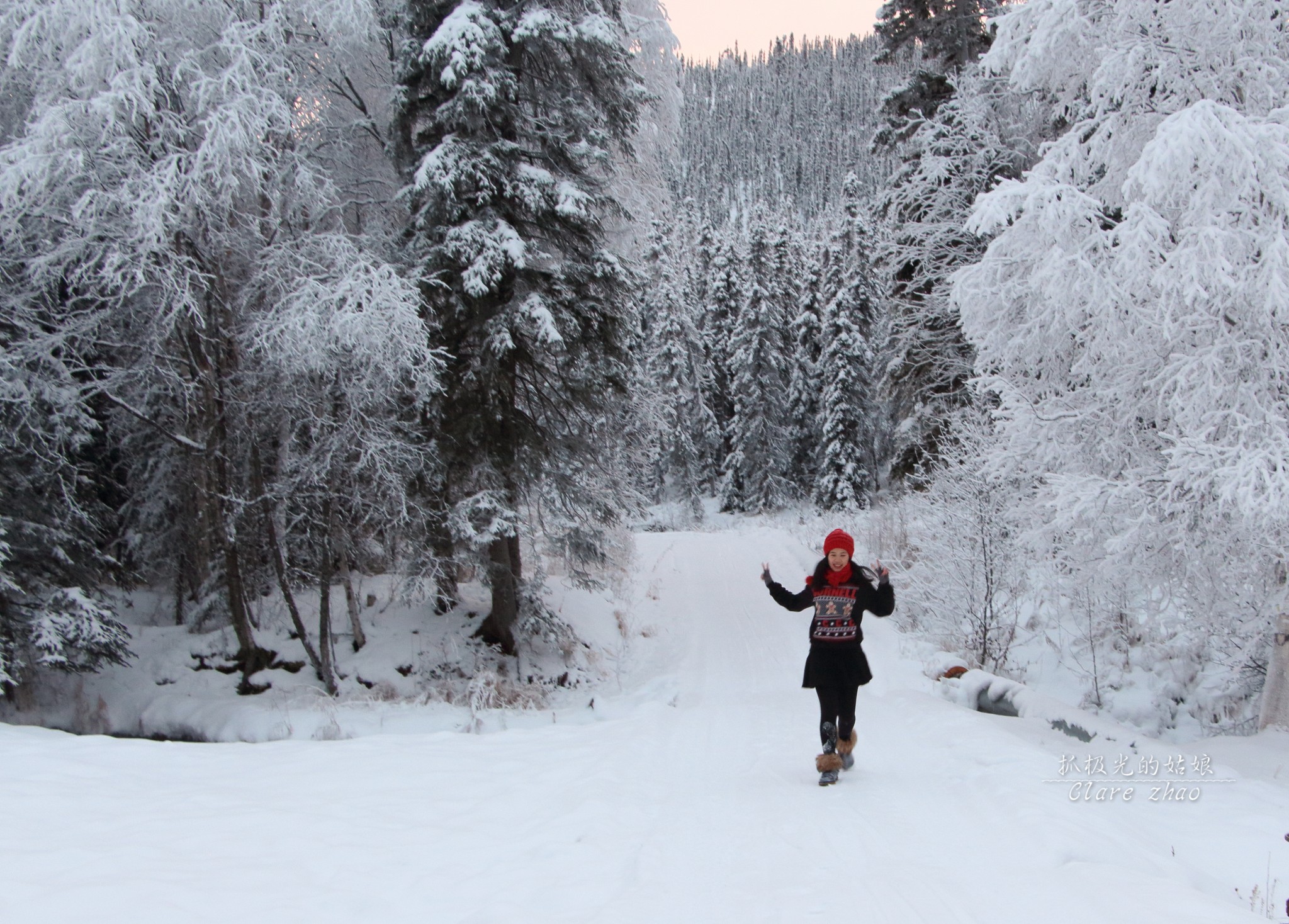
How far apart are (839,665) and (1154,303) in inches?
174

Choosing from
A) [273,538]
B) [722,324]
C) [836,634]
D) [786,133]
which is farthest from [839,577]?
[786,133]

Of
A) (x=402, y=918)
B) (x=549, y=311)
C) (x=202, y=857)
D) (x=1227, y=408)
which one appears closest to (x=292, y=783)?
(x=202, y=857)

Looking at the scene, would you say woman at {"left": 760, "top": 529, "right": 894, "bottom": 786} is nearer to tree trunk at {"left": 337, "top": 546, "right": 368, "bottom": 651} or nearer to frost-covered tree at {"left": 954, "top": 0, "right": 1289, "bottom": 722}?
frost-covered tree at {"left": 954, "top": 0, "right": 1289, "bottom": 722}

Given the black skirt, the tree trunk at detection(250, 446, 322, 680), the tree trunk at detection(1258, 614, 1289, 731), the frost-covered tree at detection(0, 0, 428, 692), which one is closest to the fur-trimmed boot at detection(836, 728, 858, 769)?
the black skirt

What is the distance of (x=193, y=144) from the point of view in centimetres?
967

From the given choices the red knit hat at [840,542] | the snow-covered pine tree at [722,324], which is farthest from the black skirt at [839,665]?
the snow-covered pine tree at [722,324]

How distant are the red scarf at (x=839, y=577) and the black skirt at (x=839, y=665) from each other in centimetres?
43

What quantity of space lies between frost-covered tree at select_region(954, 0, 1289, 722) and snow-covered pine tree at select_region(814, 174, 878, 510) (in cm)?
2495

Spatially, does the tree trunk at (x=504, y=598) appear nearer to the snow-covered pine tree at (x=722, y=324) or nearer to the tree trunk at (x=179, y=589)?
the tree trunk at (x=179, y=589)

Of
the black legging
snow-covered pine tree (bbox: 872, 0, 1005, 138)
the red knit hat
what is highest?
snow-covered pine tree (bbox: 872, 0, 1005, 138)

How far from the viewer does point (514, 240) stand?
10094 millimetres

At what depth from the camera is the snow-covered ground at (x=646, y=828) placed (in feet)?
11.0

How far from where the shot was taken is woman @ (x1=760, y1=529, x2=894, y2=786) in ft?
17.7

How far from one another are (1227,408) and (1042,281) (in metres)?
1.83
